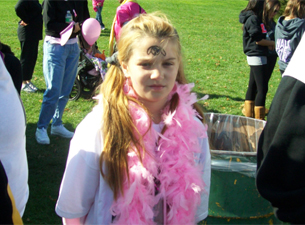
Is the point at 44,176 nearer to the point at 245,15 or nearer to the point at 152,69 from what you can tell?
the point at 152,69

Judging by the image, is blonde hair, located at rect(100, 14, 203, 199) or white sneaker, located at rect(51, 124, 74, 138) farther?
white sneaker, located at rect(51, 124, 74, 138)

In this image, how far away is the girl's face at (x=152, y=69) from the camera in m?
1.63

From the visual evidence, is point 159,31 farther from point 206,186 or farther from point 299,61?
point 206,186

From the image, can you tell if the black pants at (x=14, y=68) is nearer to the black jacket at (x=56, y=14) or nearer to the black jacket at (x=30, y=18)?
the black jacket at (x=56, y=14)

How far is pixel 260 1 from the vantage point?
457cm

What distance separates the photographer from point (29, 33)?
588 cm

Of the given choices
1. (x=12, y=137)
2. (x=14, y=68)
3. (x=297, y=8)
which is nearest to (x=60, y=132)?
(x=14, y=68)

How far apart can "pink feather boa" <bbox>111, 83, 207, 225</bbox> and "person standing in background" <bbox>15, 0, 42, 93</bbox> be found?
4713mm

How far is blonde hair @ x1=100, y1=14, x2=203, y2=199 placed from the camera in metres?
1.55

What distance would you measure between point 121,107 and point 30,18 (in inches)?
190

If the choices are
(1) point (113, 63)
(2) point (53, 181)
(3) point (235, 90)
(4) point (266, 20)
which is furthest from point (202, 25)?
(1) point (113, 63)

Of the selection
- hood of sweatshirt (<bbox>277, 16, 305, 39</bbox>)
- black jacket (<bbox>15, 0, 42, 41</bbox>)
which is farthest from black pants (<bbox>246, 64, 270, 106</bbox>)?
black jacket (<bbox>15, 0, 42, 41</bbox>)

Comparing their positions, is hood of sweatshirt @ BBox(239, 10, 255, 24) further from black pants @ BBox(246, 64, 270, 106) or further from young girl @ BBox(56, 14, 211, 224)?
young girl @ BBox(56, 14, 211, 224)

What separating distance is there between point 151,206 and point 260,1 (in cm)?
391
